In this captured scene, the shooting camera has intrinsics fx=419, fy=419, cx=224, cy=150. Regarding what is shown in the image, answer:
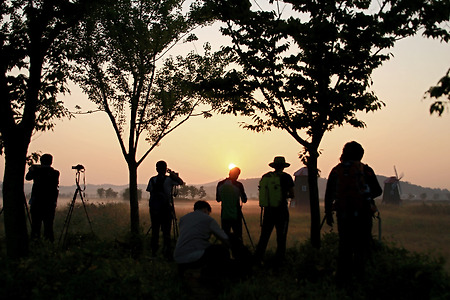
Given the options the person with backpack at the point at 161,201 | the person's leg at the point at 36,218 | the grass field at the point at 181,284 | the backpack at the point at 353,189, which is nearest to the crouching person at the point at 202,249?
the grass field at the point at 181,284

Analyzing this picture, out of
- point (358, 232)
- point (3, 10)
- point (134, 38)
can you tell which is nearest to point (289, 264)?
point (358, 232)

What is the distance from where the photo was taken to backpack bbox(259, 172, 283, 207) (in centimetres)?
1022

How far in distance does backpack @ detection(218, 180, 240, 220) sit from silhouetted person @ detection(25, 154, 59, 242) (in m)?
4.82

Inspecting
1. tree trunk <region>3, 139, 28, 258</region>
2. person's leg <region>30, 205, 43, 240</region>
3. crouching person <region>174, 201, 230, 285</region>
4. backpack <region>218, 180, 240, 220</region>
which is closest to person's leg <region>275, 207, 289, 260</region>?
backpack <region>218, 180, 240, 220</region>

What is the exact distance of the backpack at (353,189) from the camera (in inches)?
299

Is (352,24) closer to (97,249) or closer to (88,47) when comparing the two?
(97,249)

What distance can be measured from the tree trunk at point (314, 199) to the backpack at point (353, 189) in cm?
449

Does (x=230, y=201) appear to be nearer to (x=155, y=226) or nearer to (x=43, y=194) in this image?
(x=155, y=226)

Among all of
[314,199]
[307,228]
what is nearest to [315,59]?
[314,199]

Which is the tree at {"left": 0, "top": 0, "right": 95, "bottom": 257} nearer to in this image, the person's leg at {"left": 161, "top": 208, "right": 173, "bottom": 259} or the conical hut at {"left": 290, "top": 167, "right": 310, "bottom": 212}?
the person's leg at {"left": 161, "top": 208, "right": 173, "bottom": 259}

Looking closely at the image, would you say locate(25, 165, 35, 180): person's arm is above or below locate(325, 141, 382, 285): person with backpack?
above

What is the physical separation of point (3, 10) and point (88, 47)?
23.3 feet

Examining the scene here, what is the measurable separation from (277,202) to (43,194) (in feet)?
21.6

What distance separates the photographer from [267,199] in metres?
10.3
